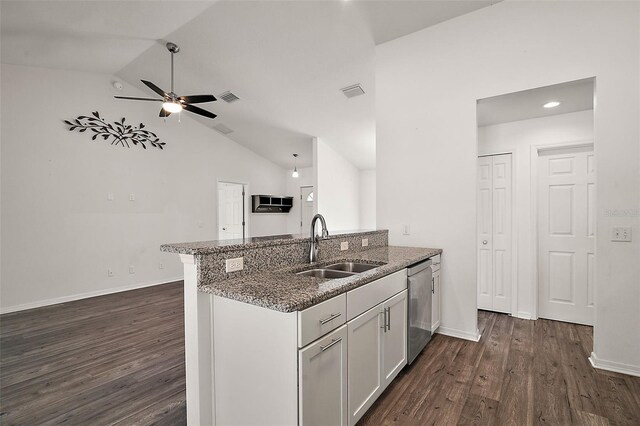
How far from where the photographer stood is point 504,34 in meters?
2.65

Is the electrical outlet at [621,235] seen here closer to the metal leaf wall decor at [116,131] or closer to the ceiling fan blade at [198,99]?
the ceiling fan blade at [198,99]

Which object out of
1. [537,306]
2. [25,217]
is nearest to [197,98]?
[25,217]

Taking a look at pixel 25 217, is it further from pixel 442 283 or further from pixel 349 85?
pixel 442 283

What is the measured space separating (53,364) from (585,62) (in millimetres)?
4990

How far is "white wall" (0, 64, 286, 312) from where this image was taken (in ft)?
12.8

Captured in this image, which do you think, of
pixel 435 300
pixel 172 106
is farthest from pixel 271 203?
pixel 435 300

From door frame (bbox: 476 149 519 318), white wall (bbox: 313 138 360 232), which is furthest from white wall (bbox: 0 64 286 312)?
door frame (bbox: 476 149 519 318)

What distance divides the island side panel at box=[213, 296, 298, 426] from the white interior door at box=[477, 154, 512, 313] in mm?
3258

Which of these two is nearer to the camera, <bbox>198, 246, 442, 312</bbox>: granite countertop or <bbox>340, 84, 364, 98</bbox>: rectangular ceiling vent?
<bbox>198, 246, 442, 312</bbox>: granite countertop

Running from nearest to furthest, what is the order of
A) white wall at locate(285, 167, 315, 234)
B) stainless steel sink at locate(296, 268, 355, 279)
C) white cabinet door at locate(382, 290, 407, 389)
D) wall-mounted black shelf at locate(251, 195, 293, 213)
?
1. white cabinet door at locate(382, 290, 407, 389)
2. stainless steel sink at locate(296, 268, 355, 279)
3. wall-mounted black shelf at locate(251, 195, 293, 213)
4. white wall at locate(285, 167, 315, 234)

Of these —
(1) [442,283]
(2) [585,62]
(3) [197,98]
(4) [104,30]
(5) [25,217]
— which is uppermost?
(4) [104,30]

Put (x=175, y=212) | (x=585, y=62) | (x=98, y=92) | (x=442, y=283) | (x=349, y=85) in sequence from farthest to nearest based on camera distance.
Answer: (x=175, y=212) < (x=98, y=92) < (x=349, y=85) < (x=442, y=283) < (x=585, y=62)

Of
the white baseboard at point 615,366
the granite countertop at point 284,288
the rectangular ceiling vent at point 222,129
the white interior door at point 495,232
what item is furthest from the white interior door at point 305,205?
the white baseboard at point 615,366

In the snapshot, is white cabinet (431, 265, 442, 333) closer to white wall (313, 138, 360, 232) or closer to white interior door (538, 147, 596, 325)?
white interior door (538, 147, 596, 325)
